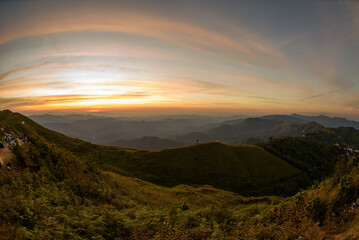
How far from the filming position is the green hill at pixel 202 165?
60.0 m

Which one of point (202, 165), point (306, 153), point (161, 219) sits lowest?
point (306, 153)

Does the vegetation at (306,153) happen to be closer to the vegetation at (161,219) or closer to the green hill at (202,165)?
the green hill at (202,165)

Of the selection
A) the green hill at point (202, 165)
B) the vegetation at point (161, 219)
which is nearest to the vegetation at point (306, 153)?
the green hill at point (202, 165)

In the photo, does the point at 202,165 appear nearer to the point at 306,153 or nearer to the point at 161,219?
the point at 161,219

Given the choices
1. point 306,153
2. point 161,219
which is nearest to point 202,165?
point 161,219

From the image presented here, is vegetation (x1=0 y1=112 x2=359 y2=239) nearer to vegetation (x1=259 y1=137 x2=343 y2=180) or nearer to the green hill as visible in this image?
the green hill

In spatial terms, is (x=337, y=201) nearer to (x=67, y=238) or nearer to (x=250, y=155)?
(x=67, y=238)

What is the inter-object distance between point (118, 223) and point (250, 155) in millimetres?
86689

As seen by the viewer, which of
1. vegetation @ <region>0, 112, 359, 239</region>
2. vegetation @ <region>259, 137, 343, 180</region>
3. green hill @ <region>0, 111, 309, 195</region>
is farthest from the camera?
vegetation @ <region>259, 137, 343, 180</region>

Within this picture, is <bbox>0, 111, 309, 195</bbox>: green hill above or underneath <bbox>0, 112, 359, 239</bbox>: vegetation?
underneath

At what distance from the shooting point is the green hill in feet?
197

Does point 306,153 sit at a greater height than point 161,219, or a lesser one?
lesser

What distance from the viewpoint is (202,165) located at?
7112 centimetres

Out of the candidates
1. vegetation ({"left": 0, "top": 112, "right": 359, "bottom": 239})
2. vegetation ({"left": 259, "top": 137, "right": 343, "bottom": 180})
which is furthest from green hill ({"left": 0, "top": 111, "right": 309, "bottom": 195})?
vegetation ({"left": 0, "top": 112, "right": 359, "bottom": 239})
